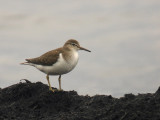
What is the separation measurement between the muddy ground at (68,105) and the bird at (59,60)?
2.43 ft

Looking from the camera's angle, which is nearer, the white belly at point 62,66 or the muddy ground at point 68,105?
the muddy ground at point 68,105

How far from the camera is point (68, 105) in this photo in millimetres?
15648

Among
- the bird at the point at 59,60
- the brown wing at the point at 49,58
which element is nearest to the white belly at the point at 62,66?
the bird at the point at 59,60

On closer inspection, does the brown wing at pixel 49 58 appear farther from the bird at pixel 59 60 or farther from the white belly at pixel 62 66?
the white belly at pixel 62 66

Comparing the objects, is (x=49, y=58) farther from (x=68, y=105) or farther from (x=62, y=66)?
(x=68, y=105)

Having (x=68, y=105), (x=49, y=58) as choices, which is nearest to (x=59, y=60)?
(x=49, y=58)

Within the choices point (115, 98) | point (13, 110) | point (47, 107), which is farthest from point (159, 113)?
point (13, 110)

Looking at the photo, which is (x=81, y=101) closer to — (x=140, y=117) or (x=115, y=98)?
(x=115, y=98)

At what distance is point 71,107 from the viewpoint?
15508 mm

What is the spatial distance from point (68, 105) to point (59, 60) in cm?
177

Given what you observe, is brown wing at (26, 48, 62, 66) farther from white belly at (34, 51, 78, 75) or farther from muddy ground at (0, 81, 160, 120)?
muddy ground at (0, 81, 160, 120)

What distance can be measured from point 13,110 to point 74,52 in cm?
332

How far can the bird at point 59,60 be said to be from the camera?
52.9 ft

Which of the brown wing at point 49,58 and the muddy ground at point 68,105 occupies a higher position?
the brown wing at point 49,58
